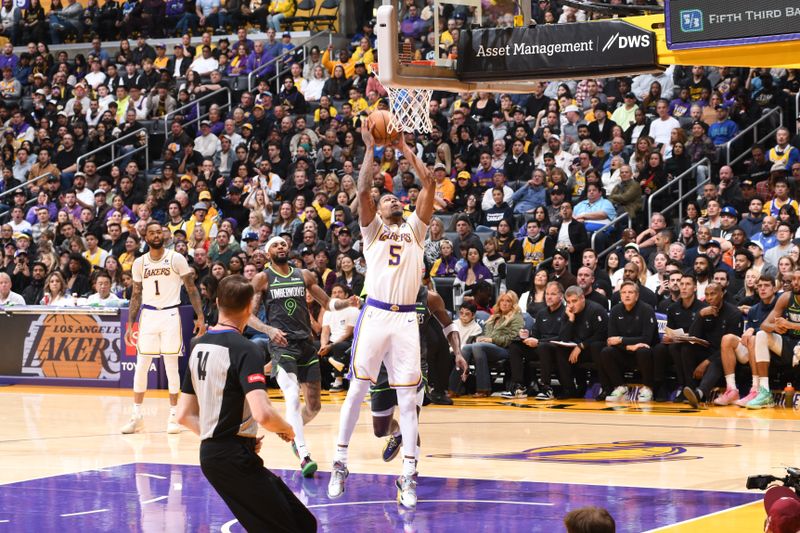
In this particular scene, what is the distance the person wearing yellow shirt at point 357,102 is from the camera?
2259 cm

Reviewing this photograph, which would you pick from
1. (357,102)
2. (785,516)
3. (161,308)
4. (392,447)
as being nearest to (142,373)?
(161,308)

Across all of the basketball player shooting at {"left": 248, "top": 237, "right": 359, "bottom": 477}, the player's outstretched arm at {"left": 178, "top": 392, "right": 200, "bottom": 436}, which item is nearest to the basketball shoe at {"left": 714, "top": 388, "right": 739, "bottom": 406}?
the basketball player shooting at {"left": 248, "top": 237, "right": 359, "bottom": 477}

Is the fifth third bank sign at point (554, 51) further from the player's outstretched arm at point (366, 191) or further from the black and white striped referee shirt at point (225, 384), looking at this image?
the black and white striped referee shirt at point (225, 384)

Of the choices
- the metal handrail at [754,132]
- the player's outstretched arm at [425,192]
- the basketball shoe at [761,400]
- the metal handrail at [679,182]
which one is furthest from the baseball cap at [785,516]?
the metal handrail at [754,132]

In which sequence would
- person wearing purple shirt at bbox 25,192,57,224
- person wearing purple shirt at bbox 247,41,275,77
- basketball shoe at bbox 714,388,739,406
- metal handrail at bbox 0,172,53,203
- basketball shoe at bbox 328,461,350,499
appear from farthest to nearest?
person wearing purple shirt at bbox 247,41,275,77 → metal handrail at bbox 0,172,53,203 → person wearing purple shirt at bbox 25,192,57,224 → basketball shoe at bbox 714,388,739,406 → basketball shoe at bbox 328,461,350,499

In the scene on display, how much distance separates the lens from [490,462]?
418 inches

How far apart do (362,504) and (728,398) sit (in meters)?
6.86

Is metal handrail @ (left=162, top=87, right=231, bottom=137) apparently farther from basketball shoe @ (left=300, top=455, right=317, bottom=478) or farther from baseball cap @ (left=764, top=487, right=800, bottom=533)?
baseball cap @ (left=764, top=487, right=800, bottom=533)

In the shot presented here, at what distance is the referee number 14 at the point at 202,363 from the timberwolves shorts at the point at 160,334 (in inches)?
288

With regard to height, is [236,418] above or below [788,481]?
above

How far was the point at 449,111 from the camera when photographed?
22.2m

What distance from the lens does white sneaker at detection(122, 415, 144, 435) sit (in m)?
13.0

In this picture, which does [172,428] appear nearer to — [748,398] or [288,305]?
[288,305]

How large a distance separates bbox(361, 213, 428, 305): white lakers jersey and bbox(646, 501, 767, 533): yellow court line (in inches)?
103
